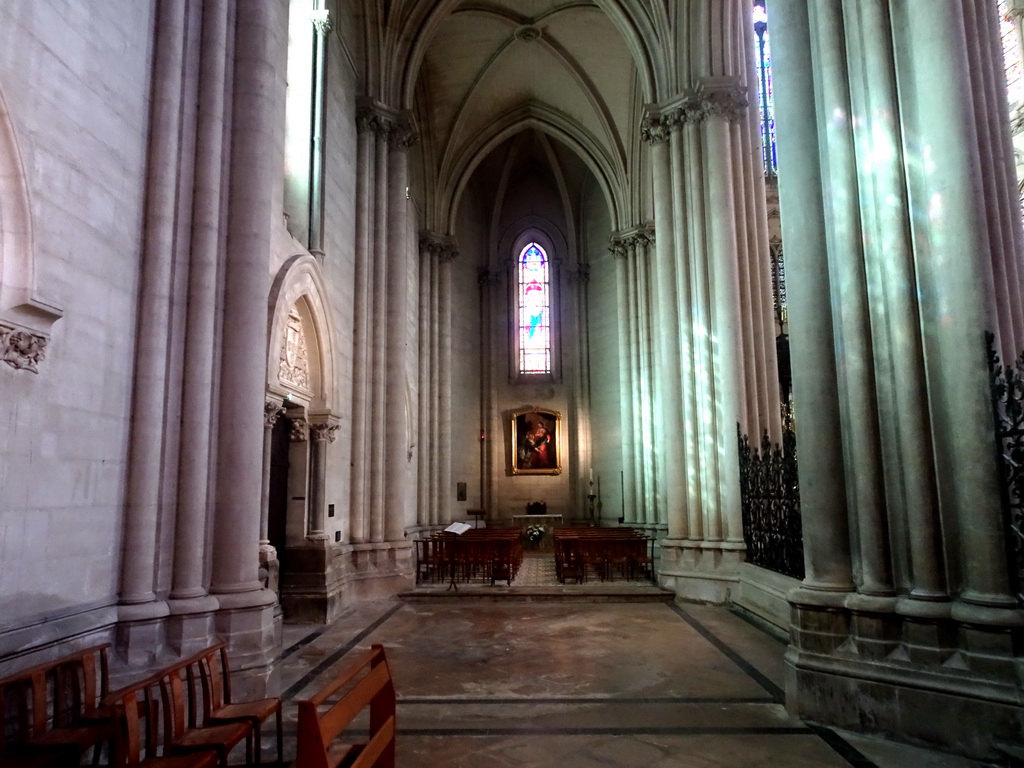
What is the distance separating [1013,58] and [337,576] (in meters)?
19.0

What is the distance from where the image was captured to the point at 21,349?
14.5 feet

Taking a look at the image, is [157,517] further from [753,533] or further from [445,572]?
[445,572]

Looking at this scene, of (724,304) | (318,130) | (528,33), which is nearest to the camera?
(318,130)

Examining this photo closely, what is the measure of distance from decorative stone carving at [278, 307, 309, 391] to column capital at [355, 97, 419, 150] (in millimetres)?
5247

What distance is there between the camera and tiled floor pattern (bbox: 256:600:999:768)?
4637 mm

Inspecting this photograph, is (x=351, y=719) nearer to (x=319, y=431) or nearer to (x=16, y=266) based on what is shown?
(x=16, y=266)

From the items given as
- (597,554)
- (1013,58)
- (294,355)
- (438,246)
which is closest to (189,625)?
(294,355)

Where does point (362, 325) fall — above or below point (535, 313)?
below

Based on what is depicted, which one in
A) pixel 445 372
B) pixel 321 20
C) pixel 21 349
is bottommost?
pixel 21 349

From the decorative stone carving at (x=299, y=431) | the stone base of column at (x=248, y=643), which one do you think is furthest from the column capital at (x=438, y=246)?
the stone base of column at (x=248, y=643)

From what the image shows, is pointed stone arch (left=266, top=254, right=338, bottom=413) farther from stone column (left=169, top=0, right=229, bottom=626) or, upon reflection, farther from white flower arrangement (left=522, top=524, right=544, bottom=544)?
white flower arrangement (left=522, top=524, right=544, bottom=544)

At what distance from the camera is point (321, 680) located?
6707 mm

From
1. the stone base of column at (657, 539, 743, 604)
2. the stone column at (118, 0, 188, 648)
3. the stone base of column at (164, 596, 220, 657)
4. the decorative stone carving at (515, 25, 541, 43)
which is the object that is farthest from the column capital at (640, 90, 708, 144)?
the stone base of column at (164, 596, 220, 657)

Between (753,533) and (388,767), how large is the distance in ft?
26.5
